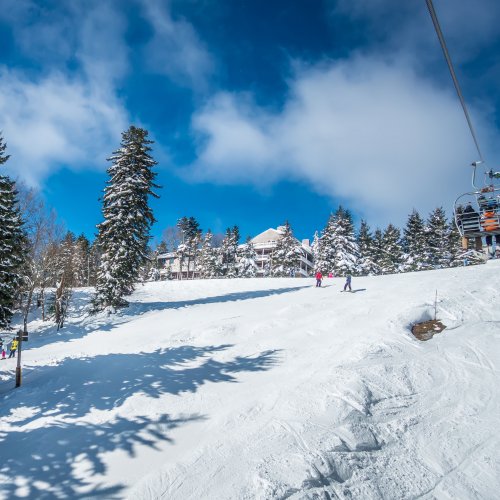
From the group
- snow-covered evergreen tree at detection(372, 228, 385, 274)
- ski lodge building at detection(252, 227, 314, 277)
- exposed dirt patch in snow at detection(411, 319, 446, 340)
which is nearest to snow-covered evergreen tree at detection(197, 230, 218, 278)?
ski lodge building at detection(252, 227, 314, 277)

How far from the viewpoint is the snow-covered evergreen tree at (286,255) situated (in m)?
53.6

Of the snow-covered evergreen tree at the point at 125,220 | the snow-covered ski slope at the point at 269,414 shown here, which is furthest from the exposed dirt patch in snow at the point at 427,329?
the snow-covered evergreen tree at the point at 125,220


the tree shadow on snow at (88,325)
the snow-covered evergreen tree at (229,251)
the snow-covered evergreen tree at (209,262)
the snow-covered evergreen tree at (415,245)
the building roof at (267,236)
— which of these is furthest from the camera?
the building roof at (267,236)

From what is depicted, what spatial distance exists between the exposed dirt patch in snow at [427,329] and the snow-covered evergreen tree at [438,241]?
3855 cm

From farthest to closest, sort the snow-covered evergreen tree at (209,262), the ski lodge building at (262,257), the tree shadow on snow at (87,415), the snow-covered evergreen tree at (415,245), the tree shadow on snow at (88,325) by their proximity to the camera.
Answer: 1. the ski lodge building at (262,257)
2. the snow-covered evergreen tree at (209,262)
3. the snow-covered evergreen tree at (415,245)
4. the tree shadow on snow at (88,325)
5. the tree shadow on snow at (87,415)

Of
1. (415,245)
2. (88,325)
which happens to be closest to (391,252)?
(415,245)

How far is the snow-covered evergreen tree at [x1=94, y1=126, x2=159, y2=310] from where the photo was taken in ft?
75.6

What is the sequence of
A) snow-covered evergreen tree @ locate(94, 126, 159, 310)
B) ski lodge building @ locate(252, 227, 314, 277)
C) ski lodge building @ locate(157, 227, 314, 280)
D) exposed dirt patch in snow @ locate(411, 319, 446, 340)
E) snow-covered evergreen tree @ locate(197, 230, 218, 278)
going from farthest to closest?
1. ski lodge building @ locate(252, 227, 314, 277)
2. ski lodge building @ locate(157, 227, 314, 280)
3. snow-covered evergreen tree @ locate(197, 230, 218, 278)
4. snow-covered evergreen tree @ locate(94, 126, 159, 310)
5. exposed dirt patch in snow @ locate(411, 319, 446, 340)

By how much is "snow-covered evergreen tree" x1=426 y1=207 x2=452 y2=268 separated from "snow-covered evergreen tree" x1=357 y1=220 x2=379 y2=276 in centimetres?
852

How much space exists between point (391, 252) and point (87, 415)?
51228 mm

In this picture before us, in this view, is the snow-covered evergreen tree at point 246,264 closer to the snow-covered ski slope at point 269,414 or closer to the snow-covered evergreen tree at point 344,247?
the snow-covered evergreen tree at point 344,247

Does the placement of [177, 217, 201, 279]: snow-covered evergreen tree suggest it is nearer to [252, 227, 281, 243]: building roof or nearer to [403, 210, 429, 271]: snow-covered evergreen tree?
[252, 227, 281, 243]: building roof

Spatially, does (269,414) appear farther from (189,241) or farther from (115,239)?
(189,241)

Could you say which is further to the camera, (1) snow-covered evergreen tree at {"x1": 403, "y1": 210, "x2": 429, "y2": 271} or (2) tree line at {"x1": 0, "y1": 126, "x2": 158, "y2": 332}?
(1) snow-covered evergreen tree at {"x1": 403, "y1": 210, "x2": 429, "y2": 271}
